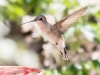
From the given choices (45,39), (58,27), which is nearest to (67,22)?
(58,27)

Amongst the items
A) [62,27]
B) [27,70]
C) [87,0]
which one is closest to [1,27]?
[87,0]

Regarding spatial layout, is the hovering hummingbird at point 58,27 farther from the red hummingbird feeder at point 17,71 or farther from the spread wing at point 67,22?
the red hummingbird feeder at point 17,71

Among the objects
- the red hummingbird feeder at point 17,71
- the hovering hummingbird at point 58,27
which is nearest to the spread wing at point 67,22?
the hovering hummingbird at point 58,27

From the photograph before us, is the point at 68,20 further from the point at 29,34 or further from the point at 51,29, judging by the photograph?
the point at 29,34

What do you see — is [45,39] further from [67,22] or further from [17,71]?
[17,71]

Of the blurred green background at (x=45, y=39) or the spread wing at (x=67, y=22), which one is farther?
the blurred green background at (x=45, y=39)

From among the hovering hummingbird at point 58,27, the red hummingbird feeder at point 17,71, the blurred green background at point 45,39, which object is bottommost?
the red hummingbird feeder at point 17,71

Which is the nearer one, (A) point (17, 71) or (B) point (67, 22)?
(A) point (17, 71)

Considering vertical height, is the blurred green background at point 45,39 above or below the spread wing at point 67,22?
above

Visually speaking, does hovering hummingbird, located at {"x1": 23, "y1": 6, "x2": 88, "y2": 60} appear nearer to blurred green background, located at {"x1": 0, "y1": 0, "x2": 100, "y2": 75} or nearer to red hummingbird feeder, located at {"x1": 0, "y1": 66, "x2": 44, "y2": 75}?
red hummingbird feeder, located at {"x1": 0, "y1": 66, "x2": 44, "y2": 75}
